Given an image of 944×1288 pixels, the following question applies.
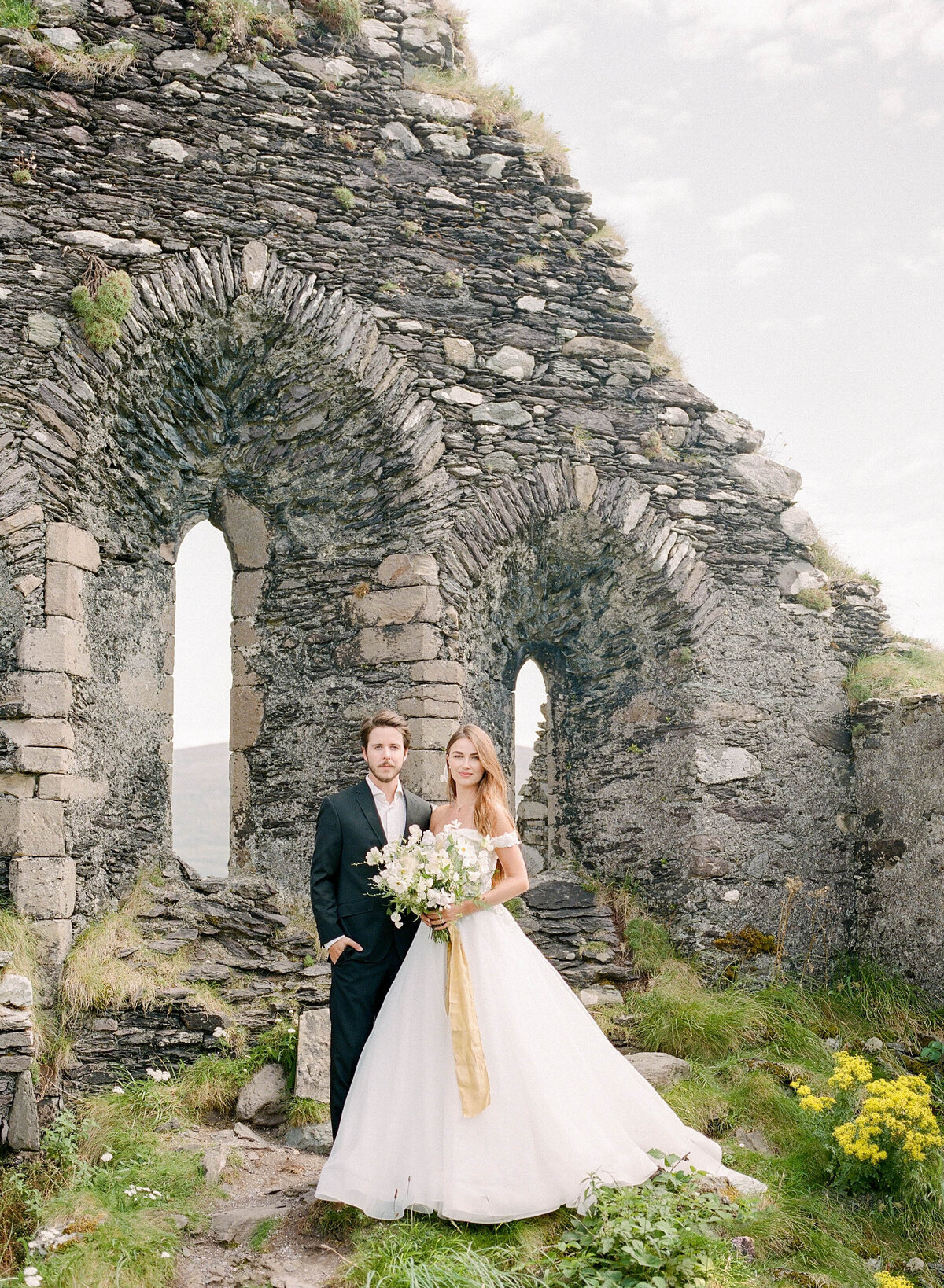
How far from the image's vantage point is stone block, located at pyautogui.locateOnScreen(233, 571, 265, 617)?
7766 millimetres

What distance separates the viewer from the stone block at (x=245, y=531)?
25.5 feet

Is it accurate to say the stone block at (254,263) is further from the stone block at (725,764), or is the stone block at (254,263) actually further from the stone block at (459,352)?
Answer: the stone block at (725,764)

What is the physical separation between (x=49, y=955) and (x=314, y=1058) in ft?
5.35

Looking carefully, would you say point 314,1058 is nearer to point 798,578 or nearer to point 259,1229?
point 259,1229

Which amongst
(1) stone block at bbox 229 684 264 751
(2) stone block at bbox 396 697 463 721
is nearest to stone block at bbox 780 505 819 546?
(2) stone block at bbox 396 697 463 721

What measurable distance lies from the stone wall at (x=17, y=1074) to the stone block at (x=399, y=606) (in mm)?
3260

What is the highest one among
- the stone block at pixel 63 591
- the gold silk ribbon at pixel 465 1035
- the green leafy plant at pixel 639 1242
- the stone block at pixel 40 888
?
the stone block at pixel 63 591

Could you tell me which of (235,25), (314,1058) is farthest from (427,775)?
(235,25)

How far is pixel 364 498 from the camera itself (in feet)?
24.3

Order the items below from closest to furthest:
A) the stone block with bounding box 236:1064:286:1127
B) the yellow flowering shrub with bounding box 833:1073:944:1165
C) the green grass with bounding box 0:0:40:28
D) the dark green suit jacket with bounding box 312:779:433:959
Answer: the dark green suit jacket with bounding box 312:779:433:959 → the yellow flowering shrub with bounding box 833:1073:944:1165 → the stone block with bounding box 236:1064:286:1127 → the green grass with bounding box 0:0:40:28

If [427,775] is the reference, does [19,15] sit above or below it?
above

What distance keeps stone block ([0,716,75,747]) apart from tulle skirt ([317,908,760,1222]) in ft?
9.43

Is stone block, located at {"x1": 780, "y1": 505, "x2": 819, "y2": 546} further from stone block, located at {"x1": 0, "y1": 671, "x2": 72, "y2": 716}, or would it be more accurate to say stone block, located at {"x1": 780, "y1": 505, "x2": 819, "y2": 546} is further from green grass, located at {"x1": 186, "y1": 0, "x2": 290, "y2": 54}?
stone block, located at {"x1": 0, "y1": 671, "x2": 72, "y2": 716}

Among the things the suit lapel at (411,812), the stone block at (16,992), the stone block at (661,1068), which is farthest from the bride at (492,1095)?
the stone block at (16,992)
